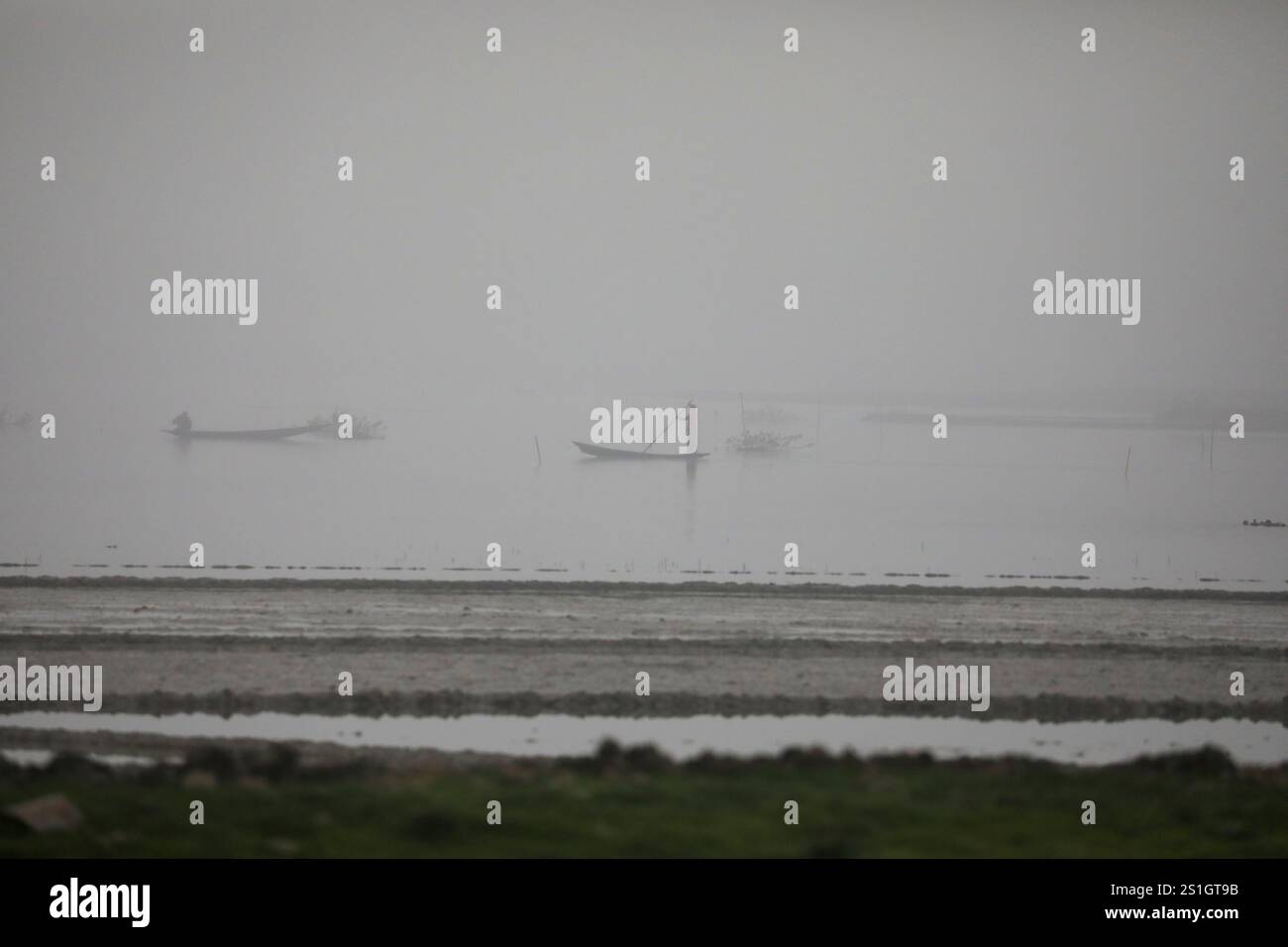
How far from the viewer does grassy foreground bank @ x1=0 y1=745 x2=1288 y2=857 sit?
24.4 feet

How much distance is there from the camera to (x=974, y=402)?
130 metres

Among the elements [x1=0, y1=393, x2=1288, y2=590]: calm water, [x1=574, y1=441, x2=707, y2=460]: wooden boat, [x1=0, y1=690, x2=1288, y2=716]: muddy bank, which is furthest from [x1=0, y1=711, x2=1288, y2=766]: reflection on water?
[x1=574, y1=441, x2=707, y2=460]: wooden boat

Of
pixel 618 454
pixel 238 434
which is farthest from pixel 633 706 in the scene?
pixel 238 434

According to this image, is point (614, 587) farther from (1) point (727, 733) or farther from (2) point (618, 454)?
(2) point (618, 454)

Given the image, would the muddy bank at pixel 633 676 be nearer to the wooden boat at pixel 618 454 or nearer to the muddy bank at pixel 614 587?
the muddy bank at pixel 614 587

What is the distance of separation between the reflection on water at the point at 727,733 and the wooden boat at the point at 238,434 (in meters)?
48.1

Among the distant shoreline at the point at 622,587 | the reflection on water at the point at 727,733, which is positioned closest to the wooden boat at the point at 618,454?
the distant shoreline at the point at 622,587

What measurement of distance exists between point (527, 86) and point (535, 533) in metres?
91.6

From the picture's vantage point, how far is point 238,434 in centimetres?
6016

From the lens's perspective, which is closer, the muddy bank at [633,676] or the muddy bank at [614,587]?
the muddy bank at [633,676]

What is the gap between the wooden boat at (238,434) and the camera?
193 ft

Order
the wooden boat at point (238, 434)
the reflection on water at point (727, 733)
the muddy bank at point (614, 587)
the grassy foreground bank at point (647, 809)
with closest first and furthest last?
the grassy foreground bank at point (647, 809), the reflection on water at point (727, 733), the muddy bank at point (614, 587), the wooden boat at point (238, 434)
